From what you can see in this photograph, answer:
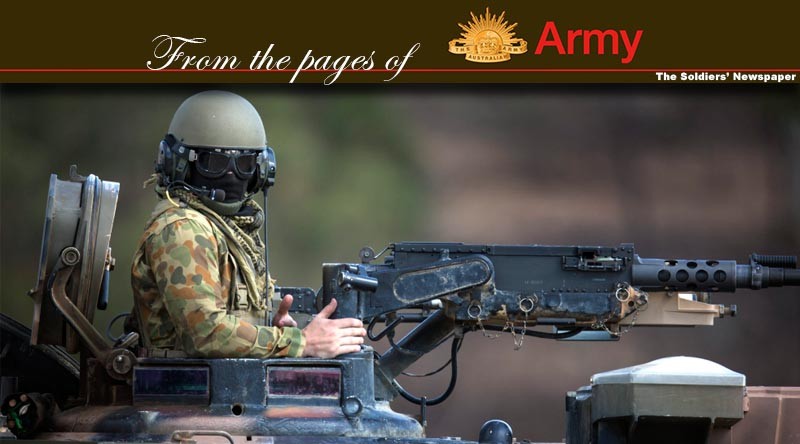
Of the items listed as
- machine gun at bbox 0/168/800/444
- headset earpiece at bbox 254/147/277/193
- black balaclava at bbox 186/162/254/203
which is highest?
headset earpiece at bbox 254/147/277/193

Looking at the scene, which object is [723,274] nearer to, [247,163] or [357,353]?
[357,353]

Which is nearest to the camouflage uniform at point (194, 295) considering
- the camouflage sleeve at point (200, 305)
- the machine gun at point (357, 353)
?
the camouflage sleeve at point (200, 305)

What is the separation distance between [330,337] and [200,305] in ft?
2.75

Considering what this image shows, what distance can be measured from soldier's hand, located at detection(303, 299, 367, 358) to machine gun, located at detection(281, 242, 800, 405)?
0.36 metres

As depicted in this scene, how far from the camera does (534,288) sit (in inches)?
515

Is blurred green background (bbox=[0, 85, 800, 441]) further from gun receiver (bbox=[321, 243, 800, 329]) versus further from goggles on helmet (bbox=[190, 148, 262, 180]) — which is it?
goggles on helmet (bbox=[190, 148, 262, 180])

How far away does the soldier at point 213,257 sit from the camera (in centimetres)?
1116

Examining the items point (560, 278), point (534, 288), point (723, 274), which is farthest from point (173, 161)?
point (723, 274)

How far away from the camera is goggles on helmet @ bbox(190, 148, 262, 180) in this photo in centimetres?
1177
